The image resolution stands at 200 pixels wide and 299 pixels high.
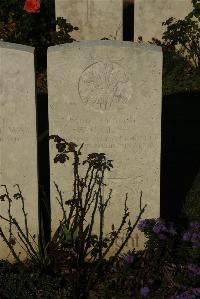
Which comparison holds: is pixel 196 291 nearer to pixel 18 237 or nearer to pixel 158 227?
pixel 158 227

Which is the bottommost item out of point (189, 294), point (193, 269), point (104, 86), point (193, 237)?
point (189, 294)

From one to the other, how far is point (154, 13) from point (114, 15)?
55 centimetres

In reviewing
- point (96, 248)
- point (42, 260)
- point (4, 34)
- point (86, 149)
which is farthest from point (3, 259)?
point (4, 34)

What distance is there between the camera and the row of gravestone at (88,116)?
4828 mm

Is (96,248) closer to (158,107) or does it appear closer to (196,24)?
(158,107)

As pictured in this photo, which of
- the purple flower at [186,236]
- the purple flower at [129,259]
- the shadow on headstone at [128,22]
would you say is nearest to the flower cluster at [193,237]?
the purple flower at [186,236]

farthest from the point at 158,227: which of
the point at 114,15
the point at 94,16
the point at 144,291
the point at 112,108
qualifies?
the point at 94,16

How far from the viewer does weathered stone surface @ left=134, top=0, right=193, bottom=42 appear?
9.60 metres

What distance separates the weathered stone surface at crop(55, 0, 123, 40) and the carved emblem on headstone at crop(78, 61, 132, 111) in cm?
478

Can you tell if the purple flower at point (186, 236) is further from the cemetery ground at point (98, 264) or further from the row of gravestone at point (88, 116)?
the row of gravestone at point (88, 116)

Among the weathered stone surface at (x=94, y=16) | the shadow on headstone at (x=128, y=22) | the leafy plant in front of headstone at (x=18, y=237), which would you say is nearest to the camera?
the leafy plant in front of headstone at (x=18, y=237)

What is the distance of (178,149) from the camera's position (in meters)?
7.29

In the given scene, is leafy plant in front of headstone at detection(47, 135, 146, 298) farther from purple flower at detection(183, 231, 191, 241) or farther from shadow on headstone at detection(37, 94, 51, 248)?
purple flower at detection(183, 231, 191, 241)

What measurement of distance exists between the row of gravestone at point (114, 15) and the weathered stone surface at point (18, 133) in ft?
16.1
